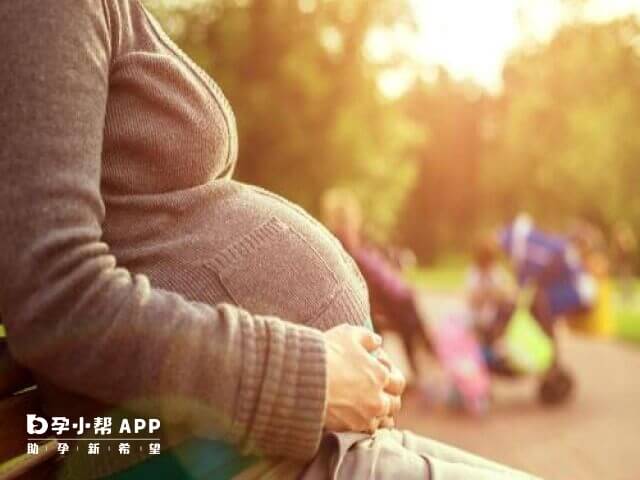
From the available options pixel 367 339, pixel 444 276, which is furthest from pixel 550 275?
A: pixel 444 276

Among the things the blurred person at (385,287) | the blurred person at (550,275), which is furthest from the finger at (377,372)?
the blurred person at (550,275)

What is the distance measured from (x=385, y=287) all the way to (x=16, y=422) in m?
6.73

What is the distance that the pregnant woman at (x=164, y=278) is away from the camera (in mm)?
1120

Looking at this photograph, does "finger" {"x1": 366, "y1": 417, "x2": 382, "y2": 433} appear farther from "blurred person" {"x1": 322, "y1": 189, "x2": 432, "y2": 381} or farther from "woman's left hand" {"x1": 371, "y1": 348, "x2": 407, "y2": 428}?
"blurred person" {"x1": 322, "y1": 189, "x2": 432, "y2": 381}

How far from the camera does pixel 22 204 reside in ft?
3.64

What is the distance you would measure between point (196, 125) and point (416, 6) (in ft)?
70.3

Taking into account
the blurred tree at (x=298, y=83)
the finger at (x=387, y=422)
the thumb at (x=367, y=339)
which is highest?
the thumb at (x=367, y=339)

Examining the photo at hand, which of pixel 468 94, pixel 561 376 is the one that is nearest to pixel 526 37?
pixel 468 94

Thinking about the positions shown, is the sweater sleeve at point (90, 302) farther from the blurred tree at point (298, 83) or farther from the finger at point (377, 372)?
the blurred tree at point (298, 83)

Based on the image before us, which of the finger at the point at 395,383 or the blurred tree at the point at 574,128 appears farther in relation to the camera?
the blurred tree at the point at 574,128

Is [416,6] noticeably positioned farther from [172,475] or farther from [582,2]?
[172,475]

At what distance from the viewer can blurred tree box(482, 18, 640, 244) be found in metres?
34.8

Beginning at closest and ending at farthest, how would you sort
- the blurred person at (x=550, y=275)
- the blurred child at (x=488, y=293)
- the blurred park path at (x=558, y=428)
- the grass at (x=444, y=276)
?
1. the blurred park path at (x=558, y=428)
2. the blurred child at (x=488, y=293)
3. the blurred person at (x=550, y=275)
4. the grass at (x=444, y=276)

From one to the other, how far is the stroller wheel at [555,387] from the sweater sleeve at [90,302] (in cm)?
759
